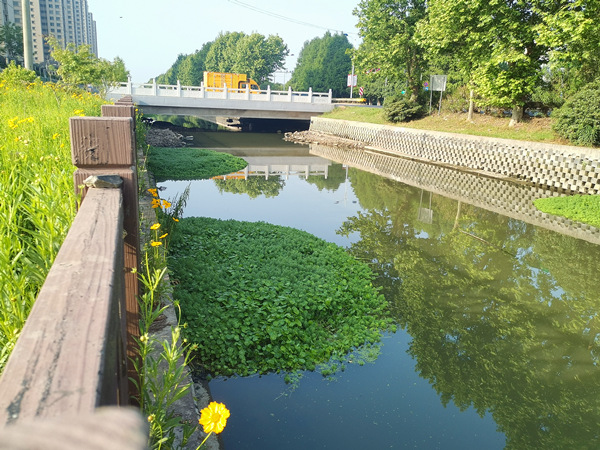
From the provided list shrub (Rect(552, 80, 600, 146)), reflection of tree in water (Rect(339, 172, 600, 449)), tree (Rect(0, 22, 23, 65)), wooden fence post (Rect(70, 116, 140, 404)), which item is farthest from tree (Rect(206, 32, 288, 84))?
wooden fence post (Rect(70, 116, 140, 404))

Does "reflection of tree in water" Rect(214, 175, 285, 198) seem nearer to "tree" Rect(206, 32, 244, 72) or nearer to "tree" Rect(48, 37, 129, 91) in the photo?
"tree" Rect(48, 37, 129, 91)

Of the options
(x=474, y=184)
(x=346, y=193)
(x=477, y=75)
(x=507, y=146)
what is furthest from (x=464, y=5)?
(x=346, y=193)

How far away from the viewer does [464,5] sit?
15438 millimetres

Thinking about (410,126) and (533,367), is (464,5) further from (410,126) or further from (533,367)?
(533,367)

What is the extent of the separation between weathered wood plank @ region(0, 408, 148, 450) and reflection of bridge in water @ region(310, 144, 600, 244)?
32.1ft

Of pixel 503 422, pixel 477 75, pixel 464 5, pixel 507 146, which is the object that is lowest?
pixel 503 422

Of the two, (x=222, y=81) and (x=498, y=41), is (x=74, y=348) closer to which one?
(x=498, y=41)

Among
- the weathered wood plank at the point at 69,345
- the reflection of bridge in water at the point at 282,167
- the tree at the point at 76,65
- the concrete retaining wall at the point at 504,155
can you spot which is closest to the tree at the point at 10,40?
the tree at the point at 76,65

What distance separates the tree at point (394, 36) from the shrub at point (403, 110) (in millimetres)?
1637

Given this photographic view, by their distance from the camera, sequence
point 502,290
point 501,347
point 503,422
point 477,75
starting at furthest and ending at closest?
point 477,75 < point 502,290 < point 501,347 < point 503,422

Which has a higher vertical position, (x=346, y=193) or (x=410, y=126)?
(x=410, y=126)

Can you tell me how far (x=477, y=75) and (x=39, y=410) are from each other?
1795 cm

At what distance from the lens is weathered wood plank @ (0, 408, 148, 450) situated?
0.53 metres

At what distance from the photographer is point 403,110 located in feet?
75.3
